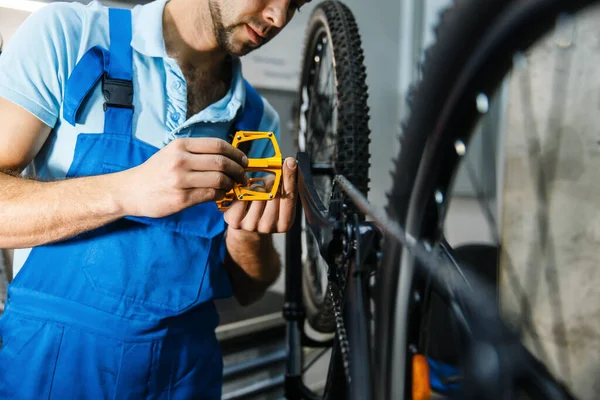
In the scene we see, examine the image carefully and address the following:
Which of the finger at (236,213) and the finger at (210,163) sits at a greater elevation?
the finger at (210,163)

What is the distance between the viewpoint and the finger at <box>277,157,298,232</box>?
0.41m

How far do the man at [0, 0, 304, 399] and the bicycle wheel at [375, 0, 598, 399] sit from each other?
14cm

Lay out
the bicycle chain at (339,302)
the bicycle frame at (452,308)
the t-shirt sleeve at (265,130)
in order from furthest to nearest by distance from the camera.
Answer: the t-shirt sleeve at (265,130) → the bicycle chain at (339,302) → the bicycle frame at (452,308)

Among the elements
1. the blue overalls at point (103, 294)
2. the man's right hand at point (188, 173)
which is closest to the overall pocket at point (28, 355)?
the blue overalls at point (103, 294)

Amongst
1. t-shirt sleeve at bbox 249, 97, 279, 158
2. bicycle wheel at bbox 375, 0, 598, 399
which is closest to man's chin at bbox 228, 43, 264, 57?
t-shirt sleeve at bbox 249, 97, 279, 158

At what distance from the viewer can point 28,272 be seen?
50 cm

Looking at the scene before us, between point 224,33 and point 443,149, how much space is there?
38 centimetres

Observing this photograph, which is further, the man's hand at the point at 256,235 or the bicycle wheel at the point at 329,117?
the bicycle wheel at the point at 329,117

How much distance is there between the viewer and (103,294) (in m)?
0.50

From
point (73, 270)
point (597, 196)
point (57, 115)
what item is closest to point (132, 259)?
point (73, 270)

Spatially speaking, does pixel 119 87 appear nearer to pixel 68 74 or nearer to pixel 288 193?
pixel 68 74

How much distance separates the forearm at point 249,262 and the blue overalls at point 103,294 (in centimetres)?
9

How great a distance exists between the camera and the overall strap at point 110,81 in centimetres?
48

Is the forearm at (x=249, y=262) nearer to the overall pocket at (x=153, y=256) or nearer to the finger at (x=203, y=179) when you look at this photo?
the overall pocket at (x=153, y=256)
